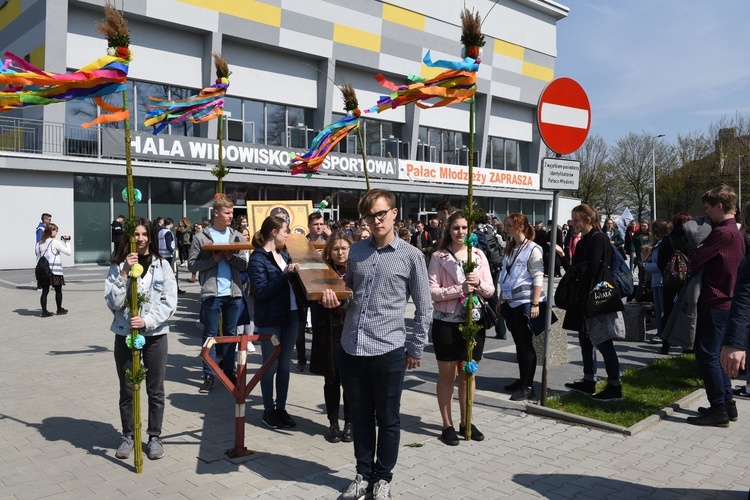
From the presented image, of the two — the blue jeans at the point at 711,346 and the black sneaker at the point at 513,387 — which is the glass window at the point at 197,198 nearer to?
the black sneaker at the point at 513,387

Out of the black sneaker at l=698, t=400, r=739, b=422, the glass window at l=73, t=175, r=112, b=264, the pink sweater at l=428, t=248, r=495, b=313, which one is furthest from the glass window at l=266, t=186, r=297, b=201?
the black sneaker at l=698, t=400, r=739, b=422

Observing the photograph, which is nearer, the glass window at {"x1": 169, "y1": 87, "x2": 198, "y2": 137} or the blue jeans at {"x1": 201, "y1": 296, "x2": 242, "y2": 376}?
the blue jeans at {"x1": 201, "y1": 296, "x2": 242, "y2": 376}

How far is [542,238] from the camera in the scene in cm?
1666

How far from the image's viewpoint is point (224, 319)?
281 inches

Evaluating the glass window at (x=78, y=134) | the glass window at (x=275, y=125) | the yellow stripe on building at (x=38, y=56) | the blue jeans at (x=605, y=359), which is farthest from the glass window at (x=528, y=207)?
the blue jeans at (x=605, y=359)

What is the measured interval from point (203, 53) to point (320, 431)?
22935 mm

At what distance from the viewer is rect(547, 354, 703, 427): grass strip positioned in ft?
19.4

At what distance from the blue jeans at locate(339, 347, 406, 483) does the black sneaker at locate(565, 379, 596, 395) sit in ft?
11.0

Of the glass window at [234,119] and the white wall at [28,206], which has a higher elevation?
the glass window at [234,119]

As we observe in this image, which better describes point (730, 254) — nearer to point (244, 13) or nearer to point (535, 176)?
point (244, 13)

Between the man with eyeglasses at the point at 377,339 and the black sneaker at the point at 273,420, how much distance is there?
1.66 m

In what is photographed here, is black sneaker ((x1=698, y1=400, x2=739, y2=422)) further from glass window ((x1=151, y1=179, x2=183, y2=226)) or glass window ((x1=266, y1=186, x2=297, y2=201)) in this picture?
glass window ((x1=266, y1=186, x2=297, y2=201))

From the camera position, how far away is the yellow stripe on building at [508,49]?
36.9m

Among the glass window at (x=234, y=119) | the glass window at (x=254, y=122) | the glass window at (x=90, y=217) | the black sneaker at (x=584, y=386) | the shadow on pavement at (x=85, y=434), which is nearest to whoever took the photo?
the shadow on pavement at (x=85, y=434)
